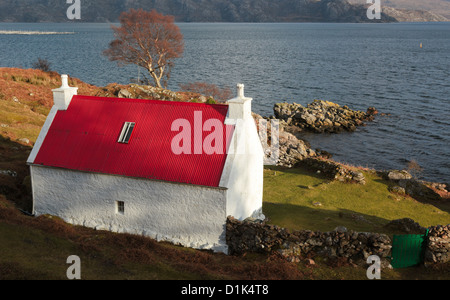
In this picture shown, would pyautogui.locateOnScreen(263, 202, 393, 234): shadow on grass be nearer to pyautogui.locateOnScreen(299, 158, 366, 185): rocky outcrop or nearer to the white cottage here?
Result: the white cottage

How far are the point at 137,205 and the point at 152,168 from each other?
227 centimetres

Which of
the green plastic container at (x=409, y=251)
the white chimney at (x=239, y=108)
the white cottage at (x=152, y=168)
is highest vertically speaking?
the white chimney at (x=239, y=108)

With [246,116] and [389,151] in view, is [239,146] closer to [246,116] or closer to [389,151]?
[246,116]

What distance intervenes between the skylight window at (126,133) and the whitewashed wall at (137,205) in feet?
7.68

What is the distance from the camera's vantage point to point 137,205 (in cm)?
2311

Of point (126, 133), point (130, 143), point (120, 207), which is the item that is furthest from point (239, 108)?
point (120, 207)

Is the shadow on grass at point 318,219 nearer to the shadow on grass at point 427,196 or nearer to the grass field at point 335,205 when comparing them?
the grass field at point 335,205

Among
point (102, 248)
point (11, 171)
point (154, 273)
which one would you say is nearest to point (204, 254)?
point (154, 273)

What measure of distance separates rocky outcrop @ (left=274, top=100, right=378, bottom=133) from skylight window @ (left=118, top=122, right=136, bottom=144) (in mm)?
44311

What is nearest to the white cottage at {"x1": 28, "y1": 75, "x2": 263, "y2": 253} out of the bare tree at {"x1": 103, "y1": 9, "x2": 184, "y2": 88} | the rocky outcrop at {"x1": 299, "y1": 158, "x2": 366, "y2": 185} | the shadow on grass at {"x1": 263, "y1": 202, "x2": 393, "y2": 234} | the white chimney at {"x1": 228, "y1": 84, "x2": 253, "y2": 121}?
the white chimney at {"x1": 228, "y1": 84, "x2": 253, "y2": 121}

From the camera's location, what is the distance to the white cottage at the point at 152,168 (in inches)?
872

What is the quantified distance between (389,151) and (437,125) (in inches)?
666

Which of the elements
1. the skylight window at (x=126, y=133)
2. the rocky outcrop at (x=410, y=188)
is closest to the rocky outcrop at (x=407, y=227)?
the rocky outcrop at (x=410, y=188)

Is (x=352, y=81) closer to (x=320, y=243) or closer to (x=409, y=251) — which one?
(x=409, y=251)
